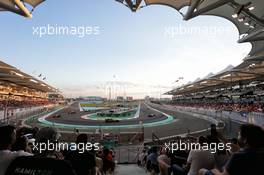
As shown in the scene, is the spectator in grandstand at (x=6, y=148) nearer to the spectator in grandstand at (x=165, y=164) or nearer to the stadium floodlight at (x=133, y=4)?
the spectator in grandstand at (x=165, y=164)

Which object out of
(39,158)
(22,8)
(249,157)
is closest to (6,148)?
(39,158)

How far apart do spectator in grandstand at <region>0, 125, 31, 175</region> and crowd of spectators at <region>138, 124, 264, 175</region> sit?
5.56ft

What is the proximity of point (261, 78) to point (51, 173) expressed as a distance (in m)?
32.9

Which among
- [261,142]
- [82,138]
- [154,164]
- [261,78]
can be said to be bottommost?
[154,164]

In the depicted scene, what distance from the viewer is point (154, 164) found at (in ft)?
18.7

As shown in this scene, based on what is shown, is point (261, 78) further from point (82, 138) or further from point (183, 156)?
point (82, 138)

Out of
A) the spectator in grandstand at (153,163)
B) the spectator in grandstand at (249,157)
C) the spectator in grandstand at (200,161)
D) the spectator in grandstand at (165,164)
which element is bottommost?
the spectator in grandstand at (153,163)

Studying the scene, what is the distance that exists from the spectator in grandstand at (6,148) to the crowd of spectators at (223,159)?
169 cm

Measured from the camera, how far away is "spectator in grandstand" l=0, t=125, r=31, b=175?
1.62 m

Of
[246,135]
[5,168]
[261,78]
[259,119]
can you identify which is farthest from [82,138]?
[261,78]

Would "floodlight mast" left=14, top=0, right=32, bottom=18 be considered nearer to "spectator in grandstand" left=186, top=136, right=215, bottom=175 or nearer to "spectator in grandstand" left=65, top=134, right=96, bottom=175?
"spectator in grandstand" left=65, top=134, right=96, bottom=175

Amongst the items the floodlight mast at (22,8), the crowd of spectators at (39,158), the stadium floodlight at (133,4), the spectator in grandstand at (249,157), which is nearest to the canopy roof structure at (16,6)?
the floodlight mast at (22,8)

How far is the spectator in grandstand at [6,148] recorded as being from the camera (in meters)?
1.62

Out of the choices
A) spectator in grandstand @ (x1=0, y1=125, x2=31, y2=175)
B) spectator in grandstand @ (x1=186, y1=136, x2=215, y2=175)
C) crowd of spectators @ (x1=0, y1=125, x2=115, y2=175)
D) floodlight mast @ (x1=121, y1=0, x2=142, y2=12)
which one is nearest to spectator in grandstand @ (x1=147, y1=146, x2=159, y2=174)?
spectator in grandstand @ (x1=186, y1=136, x2=215, y2=175)
